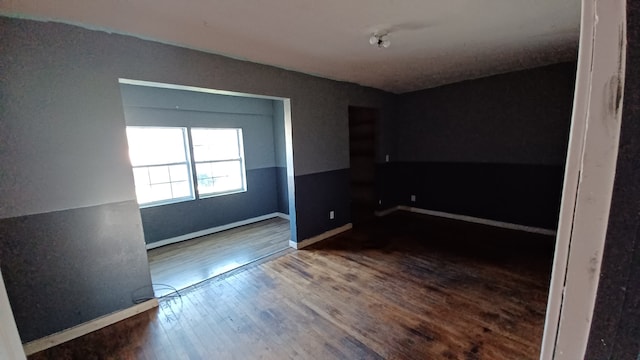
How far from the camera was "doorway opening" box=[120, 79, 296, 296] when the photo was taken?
3365mm

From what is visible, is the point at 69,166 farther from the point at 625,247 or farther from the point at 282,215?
the point at 282,215

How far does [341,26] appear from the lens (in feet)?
6.67

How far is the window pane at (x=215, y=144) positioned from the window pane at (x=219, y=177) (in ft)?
0.43

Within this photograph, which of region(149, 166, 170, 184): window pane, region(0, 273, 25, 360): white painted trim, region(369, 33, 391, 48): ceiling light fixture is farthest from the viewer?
region(149, 166, 170, 184): window pane

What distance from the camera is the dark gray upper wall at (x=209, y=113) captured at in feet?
11.4

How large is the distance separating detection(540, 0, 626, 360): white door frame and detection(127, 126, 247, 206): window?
415 centimetres

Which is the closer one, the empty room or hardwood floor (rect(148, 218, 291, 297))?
the empty room

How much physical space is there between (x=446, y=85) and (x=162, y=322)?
5132 millimetres

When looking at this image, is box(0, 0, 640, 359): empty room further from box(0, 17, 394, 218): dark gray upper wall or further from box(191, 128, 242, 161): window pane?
box(191, 128, 242, 161): window pane

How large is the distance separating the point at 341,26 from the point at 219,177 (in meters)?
3.46

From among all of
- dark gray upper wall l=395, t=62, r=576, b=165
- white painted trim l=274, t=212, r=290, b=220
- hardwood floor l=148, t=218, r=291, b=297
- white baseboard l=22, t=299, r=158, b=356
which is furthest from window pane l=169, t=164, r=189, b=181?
dark gray upper wall l=395, t=62, r=576, b=165

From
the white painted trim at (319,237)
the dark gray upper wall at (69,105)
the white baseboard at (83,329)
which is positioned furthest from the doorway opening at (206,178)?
the dark gray upper wall at (69,105)

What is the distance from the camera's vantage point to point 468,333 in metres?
1.88

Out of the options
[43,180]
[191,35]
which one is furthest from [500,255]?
[43,180]
